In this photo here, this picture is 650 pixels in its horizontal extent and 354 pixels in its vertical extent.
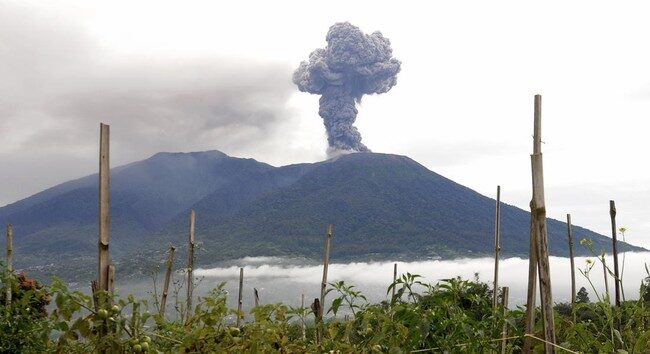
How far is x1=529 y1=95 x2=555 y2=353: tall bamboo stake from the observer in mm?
2166

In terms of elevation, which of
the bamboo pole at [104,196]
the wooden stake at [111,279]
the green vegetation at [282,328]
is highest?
the bamboo pole at [104,196]

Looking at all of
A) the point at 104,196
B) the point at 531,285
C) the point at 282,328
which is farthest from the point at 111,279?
the point at 531,285

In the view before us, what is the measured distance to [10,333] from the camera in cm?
609

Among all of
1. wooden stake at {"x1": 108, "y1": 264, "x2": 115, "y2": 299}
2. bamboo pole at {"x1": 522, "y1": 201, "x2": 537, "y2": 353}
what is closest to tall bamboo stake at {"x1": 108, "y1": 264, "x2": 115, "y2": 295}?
wooden stake at {"x1": 108, "y1": 264, "x2": 115, "y2": 299}

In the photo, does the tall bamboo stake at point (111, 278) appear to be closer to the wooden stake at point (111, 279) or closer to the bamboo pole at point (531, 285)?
the wooden stake at point (111, 279)

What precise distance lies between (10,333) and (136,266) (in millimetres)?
175714

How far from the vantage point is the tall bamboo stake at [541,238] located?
7.11 ft

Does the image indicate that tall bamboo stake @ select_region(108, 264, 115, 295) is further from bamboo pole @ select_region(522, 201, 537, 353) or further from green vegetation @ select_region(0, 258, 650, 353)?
bamboo pole @ select_region(522, 201, 537, 353)

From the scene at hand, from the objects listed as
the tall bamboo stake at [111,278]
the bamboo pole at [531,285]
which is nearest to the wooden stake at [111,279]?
the tall bamboo stake at [111,278]

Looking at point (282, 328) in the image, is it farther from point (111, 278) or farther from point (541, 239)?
point (541, 239)

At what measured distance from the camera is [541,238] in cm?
218

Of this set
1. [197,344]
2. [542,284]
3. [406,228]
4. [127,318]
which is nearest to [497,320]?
[542,284]

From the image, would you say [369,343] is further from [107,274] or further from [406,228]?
[406,228]

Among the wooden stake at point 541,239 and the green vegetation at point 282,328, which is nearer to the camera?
the wooden stake at point 541,239
